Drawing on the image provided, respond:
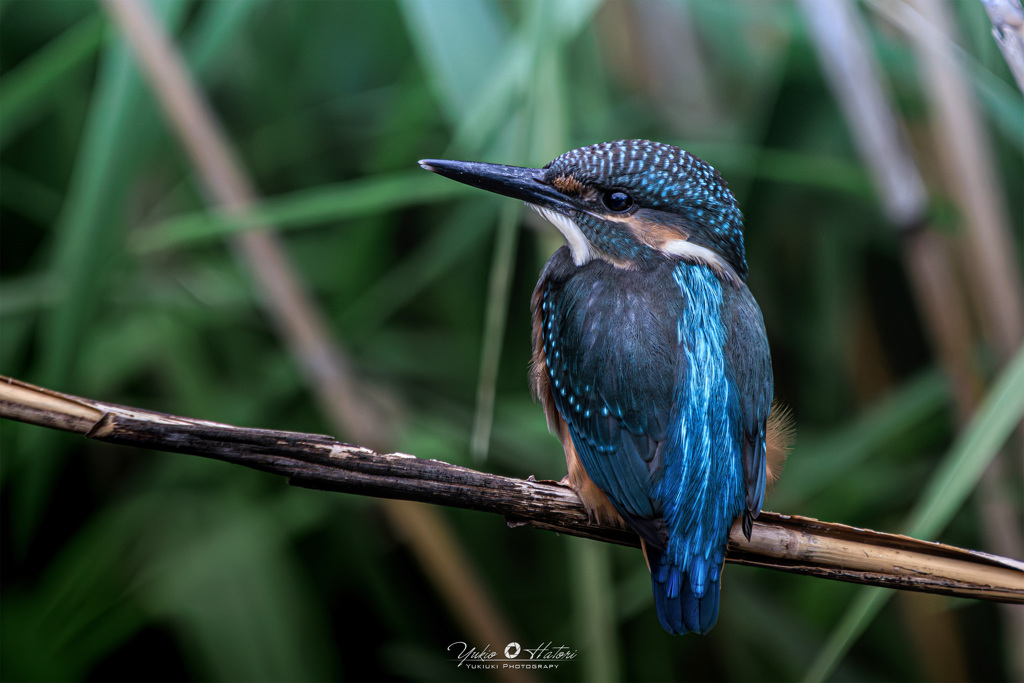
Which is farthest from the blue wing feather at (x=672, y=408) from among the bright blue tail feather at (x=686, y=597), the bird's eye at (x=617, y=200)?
the bird's eye at (x=617, y=200)

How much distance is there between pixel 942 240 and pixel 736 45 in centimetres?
64

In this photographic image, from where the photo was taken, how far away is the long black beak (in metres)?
1.01

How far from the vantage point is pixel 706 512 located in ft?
3.09

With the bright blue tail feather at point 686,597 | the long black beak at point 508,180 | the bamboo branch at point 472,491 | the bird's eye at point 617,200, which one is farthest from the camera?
the bird's eye at point 617,200

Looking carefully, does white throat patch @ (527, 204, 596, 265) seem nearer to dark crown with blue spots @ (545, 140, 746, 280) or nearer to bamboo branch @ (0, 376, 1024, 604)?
dark crown with blue spots @ (545, 140, 746, 280)

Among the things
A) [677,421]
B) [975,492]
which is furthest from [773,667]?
[677,421]

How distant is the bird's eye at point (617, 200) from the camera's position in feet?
3.67

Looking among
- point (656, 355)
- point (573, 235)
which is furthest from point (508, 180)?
point (656, 355)

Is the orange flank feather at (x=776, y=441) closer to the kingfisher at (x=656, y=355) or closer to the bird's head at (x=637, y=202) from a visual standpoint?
the kingfisher at (x=656, y=355)

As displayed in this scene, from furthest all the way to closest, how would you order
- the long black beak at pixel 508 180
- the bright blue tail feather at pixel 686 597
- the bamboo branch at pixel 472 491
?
the long black beak at pixel 508 180 < the bright blue tail feather at pixel 686 597 < the bamboo branch at pixel 472 491

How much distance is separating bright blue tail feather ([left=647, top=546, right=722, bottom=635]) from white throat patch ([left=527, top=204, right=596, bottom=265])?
44 cm

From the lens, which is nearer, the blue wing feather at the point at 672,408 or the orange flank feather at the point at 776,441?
the blue wing feather at the point at 672,408

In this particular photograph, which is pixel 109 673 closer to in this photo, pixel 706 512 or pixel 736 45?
pixel 706 512

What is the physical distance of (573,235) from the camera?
1147mm
